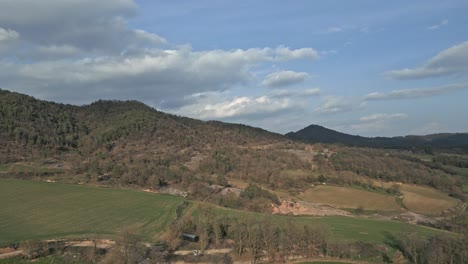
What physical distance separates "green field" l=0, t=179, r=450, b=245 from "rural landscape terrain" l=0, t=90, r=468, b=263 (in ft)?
0.76

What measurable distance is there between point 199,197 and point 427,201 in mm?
49254

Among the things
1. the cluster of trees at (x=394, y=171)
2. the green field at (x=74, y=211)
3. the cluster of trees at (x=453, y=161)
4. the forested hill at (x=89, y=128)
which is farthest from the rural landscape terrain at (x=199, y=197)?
the forested hill at (x=89, y=128)

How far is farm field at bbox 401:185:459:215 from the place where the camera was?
245ft

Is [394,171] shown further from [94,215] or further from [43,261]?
[43,261]

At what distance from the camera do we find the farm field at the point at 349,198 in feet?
256

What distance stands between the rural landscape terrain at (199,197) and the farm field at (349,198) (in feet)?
0.87

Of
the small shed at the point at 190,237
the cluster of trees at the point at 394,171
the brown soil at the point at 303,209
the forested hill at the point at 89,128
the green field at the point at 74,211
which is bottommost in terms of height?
the brown soil at the point at 303,209

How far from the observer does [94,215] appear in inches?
2301

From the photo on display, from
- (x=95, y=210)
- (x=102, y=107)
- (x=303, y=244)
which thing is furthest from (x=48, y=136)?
(x=303, y=244)

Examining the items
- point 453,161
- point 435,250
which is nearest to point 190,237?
point 435,250

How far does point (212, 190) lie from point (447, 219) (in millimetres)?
47148

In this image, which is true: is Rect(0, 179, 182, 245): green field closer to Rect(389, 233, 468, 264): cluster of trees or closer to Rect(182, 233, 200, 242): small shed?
Rect(182, 233, 200, 242): small shed

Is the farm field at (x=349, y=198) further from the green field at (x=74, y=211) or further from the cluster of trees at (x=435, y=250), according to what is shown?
the cluster of trees at (x=435, y=250)

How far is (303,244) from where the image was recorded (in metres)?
41.7
